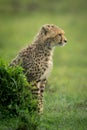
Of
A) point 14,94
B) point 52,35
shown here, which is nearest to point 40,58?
point 52,35

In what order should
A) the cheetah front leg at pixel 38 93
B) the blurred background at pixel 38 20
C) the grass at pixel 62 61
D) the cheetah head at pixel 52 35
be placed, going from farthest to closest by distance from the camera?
the blurred background at pixel 38 20 < the cheetah head at pixel 52 35 < the cheetah front leg at pixel 38 93 < the grass at pixel 62 61

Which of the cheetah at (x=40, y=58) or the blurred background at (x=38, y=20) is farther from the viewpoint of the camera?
the blurred background at (x=38, y=20)

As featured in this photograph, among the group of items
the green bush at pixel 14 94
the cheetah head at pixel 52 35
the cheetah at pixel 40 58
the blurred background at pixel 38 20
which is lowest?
the green bush at pixel 14 94

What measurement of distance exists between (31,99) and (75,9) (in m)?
20.4

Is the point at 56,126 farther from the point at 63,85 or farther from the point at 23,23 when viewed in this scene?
the point at 23,23

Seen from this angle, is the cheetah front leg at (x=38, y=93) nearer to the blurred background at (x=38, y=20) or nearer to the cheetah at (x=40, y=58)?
the cheetah at (x=40, y=58)

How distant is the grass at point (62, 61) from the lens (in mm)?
9578

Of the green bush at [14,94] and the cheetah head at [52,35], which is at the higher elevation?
the cheetah head at [52,35]

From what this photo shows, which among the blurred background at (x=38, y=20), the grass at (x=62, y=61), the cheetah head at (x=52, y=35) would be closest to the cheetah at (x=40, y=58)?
the cheetah head at (x=52, y=35)

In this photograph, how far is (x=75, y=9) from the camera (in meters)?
29.5

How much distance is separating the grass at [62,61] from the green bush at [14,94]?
1.01 feet

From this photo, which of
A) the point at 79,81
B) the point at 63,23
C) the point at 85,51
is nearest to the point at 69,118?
the point at 79,81

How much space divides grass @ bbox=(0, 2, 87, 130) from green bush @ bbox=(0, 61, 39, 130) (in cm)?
31

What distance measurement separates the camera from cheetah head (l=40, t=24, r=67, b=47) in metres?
10.2
